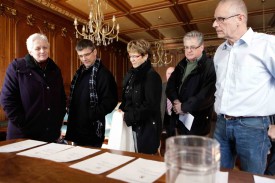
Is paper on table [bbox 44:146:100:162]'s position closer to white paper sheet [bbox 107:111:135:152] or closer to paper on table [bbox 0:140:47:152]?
paper on table [bbox 0:140:47:152]

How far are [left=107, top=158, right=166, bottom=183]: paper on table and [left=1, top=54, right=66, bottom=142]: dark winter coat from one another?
1177 mm

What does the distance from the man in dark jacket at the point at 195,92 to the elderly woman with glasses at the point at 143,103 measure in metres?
0.20

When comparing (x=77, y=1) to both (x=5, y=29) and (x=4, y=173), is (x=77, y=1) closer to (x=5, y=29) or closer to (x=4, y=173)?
(x=5, y=29)

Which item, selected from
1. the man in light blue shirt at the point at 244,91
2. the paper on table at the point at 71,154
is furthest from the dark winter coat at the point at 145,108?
the paper on table at the point at 71,154

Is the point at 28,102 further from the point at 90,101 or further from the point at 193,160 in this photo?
the point at 193,160

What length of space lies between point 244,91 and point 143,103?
80 cm

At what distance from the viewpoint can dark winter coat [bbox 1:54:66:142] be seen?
1763 millimetres

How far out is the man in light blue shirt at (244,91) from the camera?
1307mm

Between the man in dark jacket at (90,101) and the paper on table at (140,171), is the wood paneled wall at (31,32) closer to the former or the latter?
the man in dark jacket at (90,101)

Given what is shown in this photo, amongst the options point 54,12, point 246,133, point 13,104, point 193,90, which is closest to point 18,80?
point 13,104

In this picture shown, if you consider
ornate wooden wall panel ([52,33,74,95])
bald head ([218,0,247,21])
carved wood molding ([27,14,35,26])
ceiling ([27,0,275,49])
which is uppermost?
ceiling ([27,0,275,49])

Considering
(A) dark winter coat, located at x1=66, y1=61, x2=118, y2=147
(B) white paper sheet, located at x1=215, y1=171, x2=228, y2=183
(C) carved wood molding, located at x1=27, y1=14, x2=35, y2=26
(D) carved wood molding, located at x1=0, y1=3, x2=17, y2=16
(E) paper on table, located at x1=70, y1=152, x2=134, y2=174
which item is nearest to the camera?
(B) white paper sheet, located at x1=215, y1=171, x2=228, y2=183

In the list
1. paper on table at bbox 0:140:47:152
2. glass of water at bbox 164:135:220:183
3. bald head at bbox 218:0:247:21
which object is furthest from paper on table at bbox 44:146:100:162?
bald head at bbox 218:0:247:21

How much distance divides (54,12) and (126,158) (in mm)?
4782
